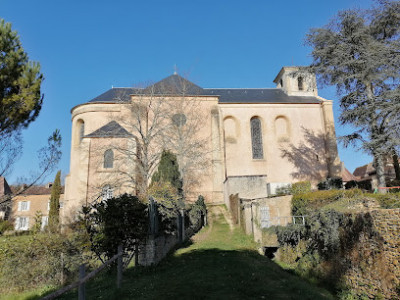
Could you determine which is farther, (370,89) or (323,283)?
(370,89)

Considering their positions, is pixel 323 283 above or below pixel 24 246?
below

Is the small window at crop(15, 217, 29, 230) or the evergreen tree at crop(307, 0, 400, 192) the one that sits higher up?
the evergreen tree at crop(307, 0, 400, 192)

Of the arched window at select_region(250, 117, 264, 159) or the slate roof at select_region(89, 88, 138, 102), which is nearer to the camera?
the slate roof at select_region(89, 88, 138, 102)

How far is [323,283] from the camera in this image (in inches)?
372

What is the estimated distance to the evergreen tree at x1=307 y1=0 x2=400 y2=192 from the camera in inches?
583

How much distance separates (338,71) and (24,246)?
18.1m

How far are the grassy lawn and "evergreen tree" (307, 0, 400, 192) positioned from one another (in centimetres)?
1051

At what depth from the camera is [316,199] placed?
12969 millimetres

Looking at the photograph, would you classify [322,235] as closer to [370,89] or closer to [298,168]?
[370,89]

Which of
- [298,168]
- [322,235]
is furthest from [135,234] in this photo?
[298,168]

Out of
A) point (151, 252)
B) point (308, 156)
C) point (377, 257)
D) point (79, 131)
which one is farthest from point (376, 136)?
point (79, 131)

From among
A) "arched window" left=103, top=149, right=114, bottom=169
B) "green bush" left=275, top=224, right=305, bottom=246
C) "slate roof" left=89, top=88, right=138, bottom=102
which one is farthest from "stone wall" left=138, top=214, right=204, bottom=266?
"slate roof" left=89, top=88, right=138, bottom=102

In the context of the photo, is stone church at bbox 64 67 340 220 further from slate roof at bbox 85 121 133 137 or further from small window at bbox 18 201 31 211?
small window at bbox 18 201 31 211

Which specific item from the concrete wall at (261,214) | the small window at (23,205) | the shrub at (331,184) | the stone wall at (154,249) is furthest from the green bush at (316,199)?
the small window at (23,205)
